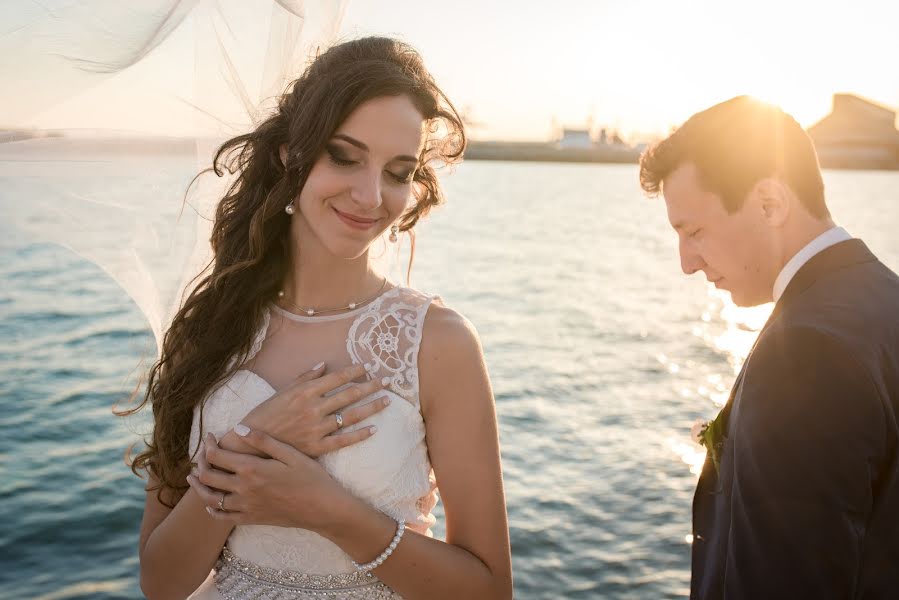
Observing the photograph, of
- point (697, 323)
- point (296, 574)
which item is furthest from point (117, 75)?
point (697, 323)

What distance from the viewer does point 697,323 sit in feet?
51.5

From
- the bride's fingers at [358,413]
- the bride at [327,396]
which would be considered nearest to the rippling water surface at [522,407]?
the bride at [327,396]

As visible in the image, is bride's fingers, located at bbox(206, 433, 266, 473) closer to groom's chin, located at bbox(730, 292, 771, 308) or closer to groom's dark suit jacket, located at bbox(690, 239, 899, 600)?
groom's dark suit jacket, located at bbox(690, 239, 899, 600)

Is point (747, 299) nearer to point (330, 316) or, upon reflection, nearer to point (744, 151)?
point (744, 151)

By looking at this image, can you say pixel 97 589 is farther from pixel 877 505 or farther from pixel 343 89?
pixel 877 505

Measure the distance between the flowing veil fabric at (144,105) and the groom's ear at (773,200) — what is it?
4.13 ft

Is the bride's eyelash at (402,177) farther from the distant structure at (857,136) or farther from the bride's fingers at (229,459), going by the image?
the distant structure at (857,136)

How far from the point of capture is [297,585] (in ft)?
6.79

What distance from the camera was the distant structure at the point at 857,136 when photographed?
82500 mm

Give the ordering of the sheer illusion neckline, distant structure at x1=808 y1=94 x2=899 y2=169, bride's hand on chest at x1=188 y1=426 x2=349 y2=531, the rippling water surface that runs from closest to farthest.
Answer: bride's hand on chest at x1=188 y1=426 x2=349 y2=531
the sheer illusion neckline
the rippling water surface
distant structure at x1=808 y1=94 x2=899 y2=169

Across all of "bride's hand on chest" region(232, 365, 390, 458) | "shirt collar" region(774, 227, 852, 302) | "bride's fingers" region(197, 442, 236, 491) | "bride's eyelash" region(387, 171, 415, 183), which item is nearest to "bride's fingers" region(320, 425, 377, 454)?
"bride's hand on chest" region(232, 365, 390, 458)

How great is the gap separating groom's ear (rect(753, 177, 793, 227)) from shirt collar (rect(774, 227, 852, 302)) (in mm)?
103

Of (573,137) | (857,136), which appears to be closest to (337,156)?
(857,136)

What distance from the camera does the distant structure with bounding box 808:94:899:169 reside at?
8250 centimetres
